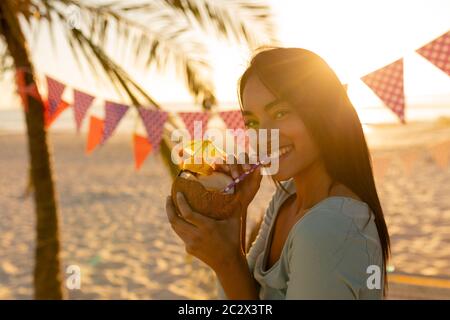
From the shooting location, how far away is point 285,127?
149 centimetres

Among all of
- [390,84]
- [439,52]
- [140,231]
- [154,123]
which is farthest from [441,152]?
[140,231]

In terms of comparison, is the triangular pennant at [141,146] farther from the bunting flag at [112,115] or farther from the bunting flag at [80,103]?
the bunting flag at [80,103]

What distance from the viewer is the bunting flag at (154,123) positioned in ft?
12.3

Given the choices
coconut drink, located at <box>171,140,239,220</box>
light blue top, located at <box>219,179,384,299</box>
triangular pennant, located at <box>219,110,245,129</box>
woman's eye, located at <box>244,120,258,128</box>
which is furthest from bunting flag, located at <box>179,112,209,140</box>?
light blue top, located at <box>219,179,384,299</box>

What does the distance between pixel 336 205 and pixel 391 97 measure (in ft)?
5.97

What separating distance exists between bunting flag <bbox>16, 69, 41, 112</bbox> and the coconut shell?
2.97 metres

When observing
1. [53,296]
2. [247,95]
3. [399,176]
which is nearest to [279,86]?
[247,95]

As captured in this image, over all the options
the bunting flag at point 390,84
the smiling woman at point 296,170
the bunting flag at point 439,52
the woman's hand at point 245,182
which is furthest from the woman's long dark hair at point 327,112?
the bunting flag at point 390,84

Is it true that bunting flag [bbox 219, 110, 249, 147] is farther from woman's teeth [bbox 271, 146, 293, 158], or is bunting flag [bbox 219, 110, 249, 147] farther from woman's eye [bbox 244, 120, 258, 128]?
woman's teeth [bbox 271, 146, 293, 158]

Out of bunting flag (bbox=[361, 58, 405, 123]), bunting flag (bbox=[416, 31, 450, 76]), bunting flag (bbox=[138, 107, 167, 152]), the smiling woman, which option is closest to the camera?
the smiling woman

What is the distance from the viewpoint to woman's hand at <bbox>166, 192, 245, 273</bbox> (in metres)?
1.51

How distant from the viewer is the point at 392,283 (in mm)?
6152

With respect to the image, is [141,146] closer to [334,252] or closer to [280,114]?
[280,114]

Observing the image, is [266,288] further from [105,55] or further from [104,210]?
[104,210]
